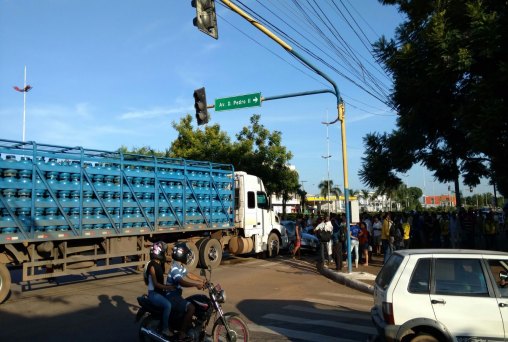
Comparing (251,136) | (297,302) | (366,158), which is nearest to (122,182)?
(297,302)

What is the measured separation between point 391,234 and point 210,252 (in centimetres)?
597

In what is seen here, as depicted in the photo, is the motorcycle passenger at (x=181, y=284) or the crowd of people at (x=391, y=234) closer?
the motorcycle passenger at (x=181, y=284)

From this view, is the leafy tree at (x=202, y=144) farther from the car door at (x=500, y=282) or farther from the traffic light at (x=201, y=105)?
the car door at (x=500, y=282)

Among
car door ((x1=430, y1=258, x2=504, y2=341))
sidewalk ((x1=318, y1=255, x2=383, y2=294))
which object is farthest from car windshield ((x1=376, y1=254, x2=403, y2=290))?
sidewalk ((x1=318, y1=255, x2=383, y2=294))

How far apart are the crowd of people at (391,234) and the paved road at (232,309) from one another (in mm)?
1774

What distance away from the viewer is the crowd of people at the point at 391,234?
591 inches

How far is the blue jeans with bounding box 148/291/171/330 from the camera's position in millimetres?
5750

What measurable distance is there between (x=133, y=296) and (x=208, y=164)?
6816 millimetres

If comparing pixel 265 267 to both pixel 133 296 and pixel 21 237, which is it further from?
pixel 21 237

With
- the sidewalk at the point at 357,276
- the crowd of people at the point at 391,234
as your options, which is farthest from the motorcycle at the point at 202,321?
the crowd of people at the point at 391,234

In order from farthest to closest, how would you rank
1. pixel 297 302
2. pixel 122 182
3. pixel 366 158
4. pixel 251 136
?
1. pixel 251 136
2. pixel 366 158
3. pixel 122 182
4. pixel 297 302

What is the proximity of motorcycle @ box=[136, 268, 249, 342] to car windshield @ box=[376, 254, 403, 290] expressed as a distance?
185 centimetres

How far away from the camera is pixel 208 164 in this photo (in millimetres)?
16406

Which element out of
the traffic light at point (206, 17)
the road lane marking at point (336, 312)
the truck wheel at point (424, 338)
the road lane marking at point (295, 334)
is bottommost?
the road lane marking at point (336, 312)
